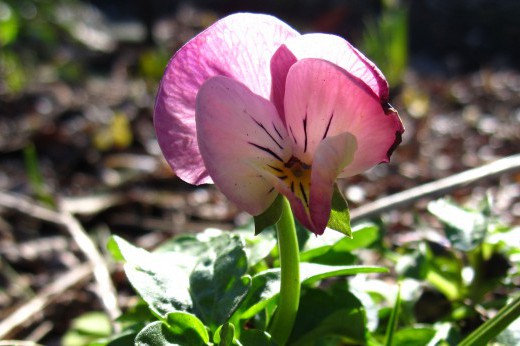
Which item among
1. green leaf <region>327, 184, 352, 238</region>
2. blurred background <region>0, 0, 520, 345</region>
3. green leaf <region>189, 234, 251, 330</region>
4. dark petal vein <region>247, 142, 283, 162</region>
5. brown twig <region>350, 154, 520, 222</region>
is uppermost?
dark petal vein <region>247, 142, 283, 162</region>

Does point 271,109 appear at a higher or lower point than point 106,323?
higher

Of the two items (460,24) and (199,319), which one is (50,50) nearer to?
(460,24)

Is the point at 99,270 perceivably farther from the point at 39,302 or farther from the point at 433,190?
the point at 433,190

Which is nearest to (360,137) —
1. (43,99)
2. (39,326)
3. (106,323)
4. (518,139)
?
(106,323)

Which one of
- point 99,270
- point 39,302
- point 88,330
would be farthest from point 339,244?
point 39,302

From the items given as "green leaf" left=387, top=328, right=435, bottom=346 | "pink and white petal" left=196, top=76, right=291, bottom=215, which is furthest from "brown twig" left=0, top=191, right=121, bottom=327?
"pink and white petal" left=196, top=76, right=291, bottom=215

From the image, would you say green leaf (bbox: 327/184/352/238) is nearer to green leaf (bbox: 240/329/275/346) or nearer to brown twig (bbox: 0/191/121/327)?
green leaf (bbox: 240/329/275/346)
